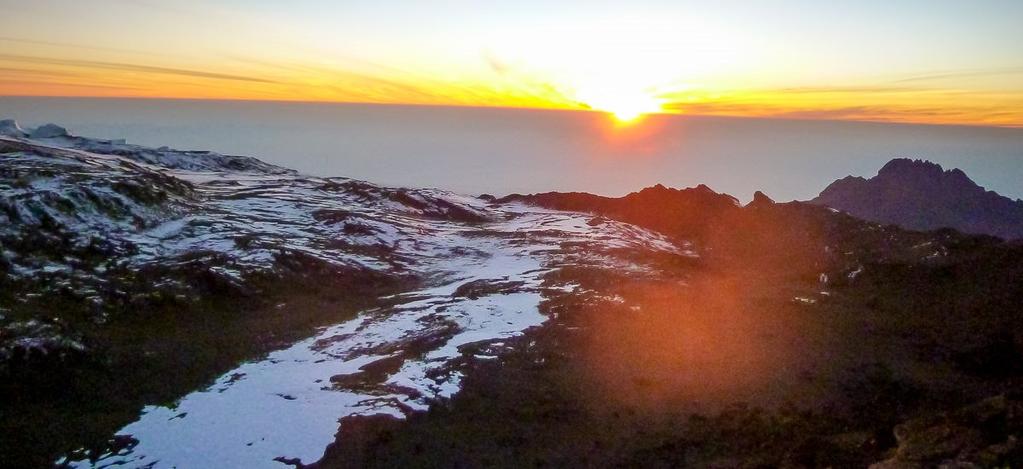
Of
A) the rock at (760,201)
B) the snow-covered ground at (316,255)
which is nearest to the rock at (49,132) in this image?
the snow-covered ground at (316,255)

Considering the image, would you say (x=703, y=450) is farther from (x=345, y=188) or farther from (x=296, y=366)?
(x=345, y=188)

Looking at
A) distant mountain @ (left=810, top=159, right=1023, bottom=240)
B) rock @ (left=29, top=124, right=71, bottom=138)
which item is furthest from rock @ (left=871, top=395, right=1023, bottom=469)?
Result: rock @ (left=29, top=124, right=71, bottom=138)

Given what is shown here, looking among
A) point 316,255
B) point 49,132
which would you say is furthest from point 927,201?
point 49,132

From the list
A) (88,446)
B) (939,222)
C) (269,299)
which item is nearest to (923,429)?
(88,446)

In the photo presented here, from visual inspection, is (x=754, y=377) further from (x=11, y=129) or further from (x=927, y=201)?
(x=11, y=129)

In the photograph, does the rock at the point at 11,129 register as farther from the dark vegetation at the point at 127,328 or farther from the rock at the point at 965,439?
the rock at the point at 965,439
